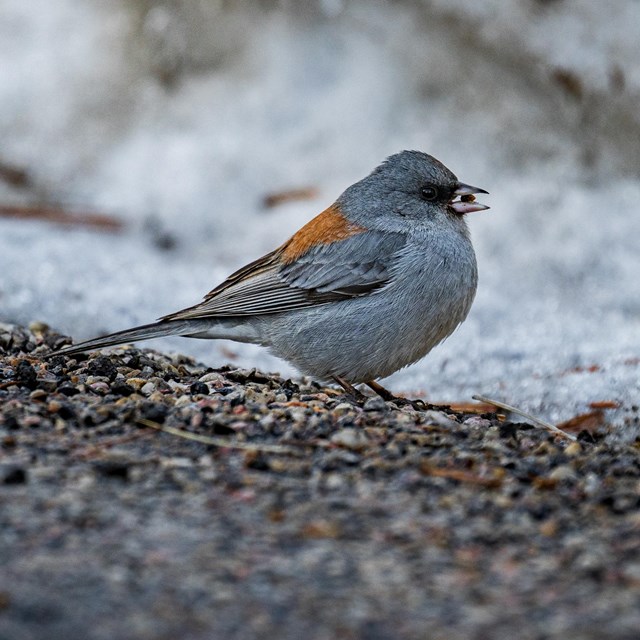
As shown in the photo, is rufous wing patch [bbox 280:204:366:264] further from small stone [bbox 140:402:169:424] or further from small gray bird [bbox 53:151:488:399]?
small stone [bbox 140:402:169:424]

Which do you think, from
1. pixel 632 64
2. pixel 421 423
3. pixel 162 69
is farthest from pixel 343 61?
pixel 421 423

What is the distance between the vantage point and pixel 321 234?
18.0 ft

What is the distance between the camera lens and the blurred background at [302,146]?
6.75 m

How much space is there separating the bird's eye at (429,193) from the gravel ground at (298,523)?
1592mm

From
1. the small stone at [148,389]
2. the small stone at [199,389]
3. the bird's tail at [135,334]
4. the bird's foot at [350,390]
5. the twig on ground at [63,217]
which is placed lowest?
the bird's foot at [350,390]

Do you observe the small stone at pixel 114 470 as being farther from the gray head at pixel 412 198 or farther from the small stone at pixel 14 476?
the gray head at pixel 412 198

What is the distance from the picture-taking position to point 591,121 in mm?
8102

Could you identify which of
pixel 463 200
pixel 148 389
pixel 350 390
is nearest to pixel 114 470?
pixel 148 389

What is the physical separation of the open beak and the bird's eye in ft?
0.29

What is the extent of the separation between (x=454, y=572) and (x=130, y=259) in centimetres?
532

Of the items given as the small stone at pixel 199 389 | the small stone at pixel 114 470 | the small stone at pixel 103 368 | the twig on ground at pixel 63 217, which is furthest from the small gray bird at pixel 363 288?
the twig on ground at pixel 63 217

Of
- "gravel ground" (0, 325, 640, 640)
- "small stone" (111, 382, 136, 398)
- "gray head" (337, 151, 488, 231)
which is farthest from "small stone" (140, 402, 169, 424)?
"gray head" (337, 151, 488, 231)

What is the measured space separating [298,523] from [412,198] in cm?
289

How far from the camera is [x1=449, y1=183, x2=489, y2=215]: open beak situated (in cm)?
545
